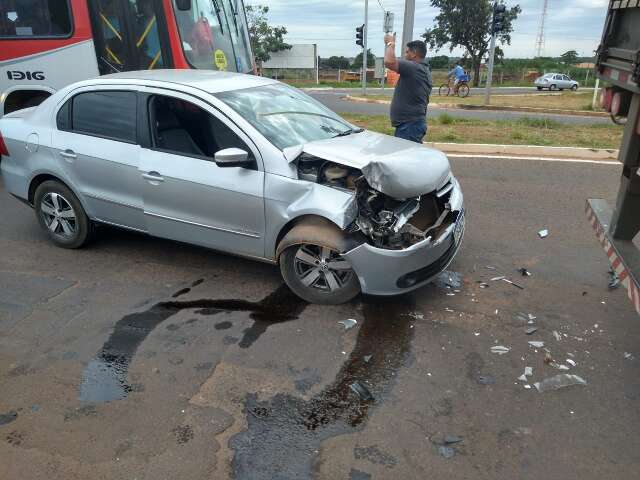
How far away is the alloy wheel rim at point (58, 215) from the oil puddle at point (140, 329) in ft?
5.42

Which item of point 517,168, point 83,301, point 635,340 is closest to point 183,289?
point 83,301

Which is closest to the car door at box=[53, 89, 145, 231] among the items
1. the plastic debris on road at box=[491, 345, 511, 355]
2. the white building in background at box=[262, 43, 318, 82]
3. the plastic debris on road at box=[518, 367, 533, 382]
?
the plastic debris on road at box=[491, 345, 511, 355]

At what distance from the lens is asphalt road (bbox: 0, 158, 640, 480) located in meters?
2.63

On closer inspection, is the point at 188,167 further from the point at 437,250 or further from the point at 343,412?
the point at 343,412

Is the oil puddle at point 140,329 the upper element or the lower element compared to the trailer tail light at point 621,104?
lower

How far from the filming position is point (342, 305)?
414 cm

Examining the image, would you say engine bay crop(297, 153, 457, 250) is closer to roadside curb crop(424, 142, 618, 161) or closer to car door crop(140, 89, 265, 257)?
car door crop(140, 89, 265, 257)

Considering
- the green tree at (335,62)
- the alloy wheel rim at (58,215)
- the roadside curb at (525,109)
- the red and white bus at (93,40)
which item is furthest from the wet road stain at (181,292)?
the green tree at (335,62)

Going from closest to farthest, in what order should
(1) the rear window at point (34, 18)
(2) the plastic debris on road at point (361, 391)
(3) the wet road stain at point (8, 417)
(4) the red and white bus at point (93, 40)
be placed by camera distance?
(3) the wet road stain at point (8, 417), (2) the plastic debris on road at point (361, 391), (4) the red and white bus at point (93, 40), (1) the rear window at point (34, 18)

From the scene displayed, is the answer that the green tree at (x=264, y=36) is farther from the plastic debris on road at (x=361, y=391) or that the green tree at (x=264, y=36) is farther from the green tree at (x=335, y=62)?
the plastic debris on road at (x=361, y=391)

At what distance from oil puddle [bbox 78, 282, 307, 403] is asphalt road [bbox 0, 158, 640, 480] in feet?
0.04

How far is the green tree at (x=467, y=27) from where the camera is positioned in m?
47.6

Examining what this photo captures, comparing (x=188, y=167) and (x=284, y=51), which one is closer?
(x=188, y=167)

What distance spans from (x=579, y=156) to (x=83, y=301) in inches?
338
